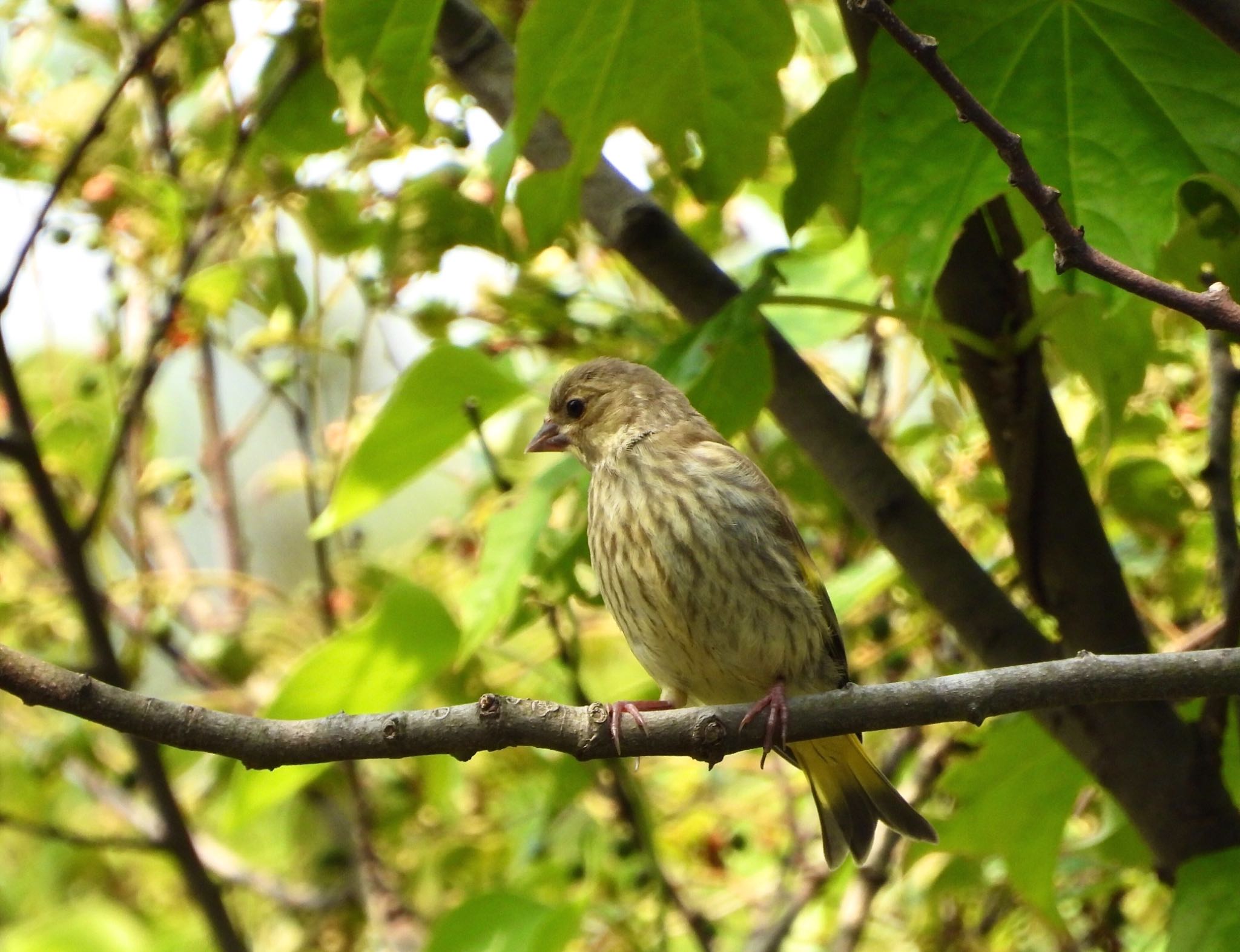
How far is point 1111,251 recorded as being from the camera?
228cm

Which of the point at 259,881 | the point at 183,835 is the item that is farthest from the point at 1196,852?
the point at 259,881

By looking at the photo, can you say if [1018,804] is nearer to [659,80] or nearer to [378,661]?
[378,661]

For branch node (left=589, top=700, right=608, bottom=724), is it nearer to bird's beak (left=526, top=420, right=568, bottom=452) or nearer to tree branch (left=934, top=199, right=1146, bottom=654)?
tree branch (left=934, top=199, right=1146, bottom=654)

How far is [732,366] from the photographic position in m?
2.91

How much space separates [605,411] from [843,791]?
3.93ft

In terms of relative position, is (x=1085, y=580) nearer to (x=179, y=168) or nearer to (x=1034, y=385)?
(x=1034, y=385)

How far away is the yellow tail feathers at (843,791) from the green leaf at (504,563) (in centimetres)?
101

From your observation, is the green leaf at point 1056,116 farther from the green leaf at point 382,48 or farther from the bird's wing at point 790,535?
the bird's wing at point 790,535

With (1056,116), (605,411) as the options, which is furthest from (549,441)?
(1056,116)

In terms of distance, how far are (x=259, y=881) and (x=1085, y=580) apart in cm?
322

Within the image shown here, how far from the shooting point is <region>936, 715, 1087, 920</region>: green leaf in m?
3.16

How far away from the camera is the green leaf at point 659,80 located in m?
2.59

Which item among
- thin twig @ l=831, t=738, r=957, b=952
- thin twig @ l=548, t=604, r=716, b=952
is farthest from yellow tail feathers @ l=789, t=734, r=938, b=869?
thin twig @ l=548, t=604, r=716, b=952

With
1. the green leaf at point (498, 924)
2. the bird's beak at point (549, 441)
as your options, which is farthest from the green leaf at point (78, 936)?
the bird's beak at point (549, 441)
